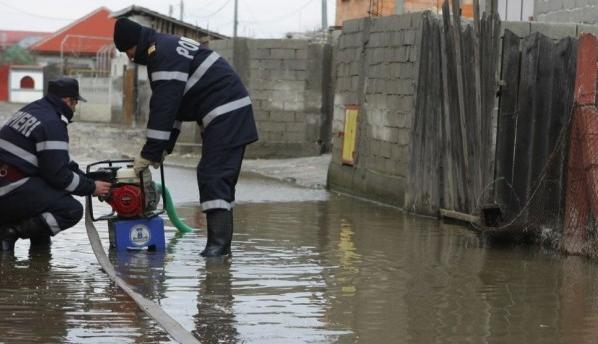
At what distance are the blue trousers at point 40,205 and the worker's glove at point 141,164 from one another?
20.1 inches

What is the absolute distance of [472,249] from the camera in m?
8.88

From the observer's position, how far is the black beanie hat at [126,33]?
26.0 feet

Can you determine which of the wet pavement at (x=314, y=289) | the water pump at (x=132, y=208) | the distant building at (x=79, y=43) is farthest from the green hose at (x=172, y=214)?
the distant building at (x=79, y=43)

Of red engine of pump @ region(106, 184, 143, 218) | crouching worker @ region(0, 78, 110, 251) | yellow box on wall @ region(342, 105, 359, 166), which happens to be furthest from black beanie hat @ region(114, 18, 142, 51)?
yellow box on wall @ region(342, 105, 359, 166)

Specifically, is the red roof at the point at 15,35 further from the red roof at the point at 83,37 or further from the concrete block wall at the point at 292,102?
the concrete block wall at the point at 292,102

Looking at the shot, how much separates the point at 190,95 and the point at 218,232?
979mm

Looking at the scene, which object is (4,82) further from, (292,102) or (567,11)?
(567,11)

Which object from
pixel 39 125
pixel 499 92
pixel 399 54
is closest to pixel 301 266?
pixel 39 125

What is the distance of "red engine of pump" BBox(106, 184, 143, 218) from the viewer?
8078mm

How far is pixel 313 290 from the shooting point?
6.79 m

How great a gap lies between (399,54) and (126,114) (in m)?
23.7

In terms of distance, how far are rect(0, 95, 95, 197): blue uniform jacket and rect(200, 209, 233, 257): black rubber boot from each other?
0.91m

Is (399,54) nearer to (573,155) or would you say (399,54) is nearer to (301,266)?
(573,155)

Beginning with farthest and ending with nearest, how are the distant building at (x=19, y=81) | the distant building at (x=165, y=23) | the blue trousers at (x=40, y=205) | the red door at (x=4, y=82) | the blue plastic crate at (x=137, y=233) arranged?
the red door at (x=4, y=82) < the distant building at (x=19, y=81) < the distant building at (x=165, y=23) < the blue plastic crate at (x=137, y=233) < the blue trousers at (x=40, y=205)
